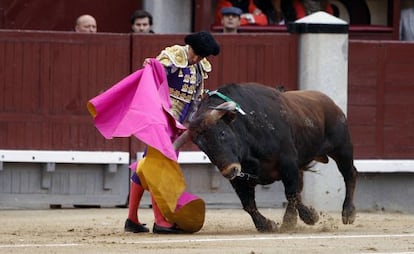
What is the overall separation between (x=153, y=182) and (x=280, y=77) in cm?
344

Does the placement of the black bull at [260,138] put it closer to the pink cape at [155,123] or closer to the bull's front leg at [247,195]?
the bull's front leg at [247,195]

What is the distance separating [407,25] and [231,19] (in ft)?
7.58

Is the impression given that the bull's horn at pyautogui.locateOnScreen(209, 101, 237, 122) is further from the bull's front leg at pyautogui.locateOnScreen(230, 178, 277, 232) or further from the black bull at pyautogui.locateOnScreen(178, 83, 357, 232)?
the bull's front leg at pyautogui.locateOnScreen(230, 178, 277, 232)

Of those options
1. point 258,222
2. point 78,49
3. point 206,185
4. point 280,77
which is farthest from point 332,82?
point 258,222

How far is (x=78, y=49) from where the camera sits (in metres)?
12.0

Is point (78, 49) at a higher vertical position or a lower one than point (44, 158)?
higher

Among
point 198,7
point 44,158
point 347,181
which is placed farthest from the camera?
point 198,7

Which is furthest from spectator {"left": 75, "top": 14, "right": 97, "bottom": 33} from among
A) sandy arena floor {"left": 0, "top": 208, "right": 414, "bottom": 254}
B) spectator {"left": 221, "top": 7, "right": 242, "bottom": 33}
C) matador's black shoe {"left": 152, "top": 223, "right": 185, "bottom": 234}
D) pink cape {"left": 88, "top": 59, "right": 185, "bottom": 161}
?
matador's black shoe {"left": 152, "top": 223, "right": 185, "bottom": 234}

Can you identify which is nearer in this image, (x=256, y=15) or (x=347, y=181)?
(x=347, y=181)

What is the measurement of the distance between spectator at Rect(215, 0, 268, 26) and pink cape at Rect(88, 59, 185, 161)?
175 inches

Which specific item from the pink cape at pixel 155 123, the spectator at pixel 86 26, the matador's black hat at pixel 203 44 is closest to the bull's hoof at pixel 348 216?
the pink cape at pixel 155 123

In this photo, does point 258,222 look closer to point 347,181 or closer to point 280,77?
point 347,181

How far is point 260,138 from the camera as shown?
9.12 meters

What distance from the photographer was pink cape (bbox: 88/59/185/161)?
8.99 meters
